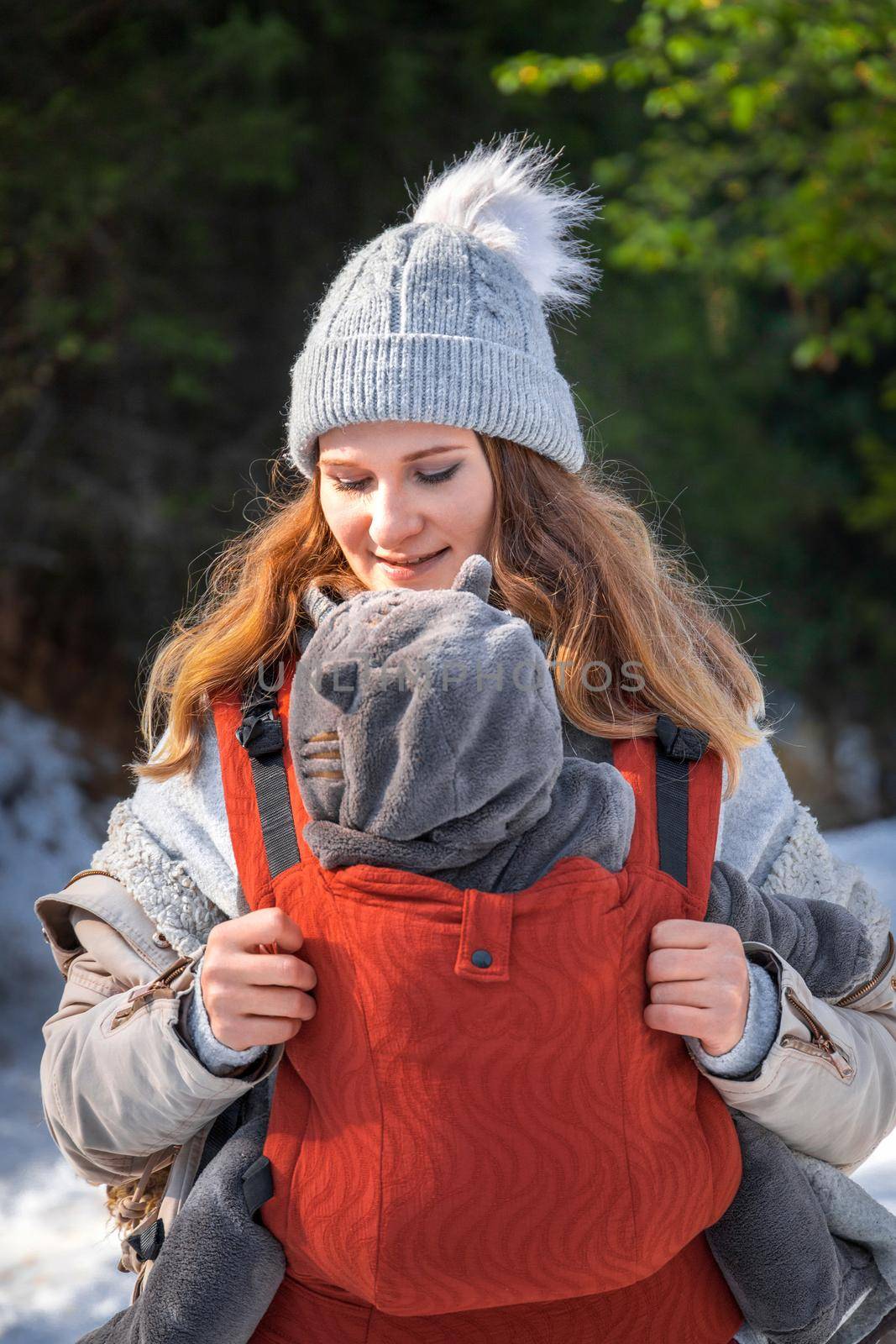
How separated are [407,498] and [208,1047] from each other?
0.67 meters

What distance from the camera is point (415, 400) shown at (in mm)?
1503

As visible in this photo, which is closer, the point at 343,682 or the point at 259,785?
the point at 343,682

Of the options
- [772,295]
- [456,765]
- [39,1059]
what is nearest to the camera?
[456,765]

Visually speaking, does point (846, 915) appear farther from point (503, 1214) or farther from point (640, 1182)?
point (503, 1214)

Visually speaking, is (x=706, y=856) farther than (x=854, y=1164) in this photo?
No

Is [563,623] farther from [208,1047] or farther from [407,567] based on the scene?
[208,1047]

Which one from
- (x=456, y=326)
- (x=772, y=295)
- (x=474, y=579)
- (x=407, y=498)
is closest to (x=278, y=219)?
(x=772, y=295)

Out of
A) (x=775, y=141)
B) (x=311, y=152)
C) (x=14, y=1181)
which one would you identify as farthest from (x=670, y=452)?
(x=14, y=1181)

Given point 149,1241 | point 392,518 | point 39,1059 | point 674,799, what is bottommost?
point 39,1059

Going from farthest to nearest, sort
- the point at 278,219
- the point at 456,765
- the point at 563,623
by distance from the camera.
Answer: the point at 278,219, the point at 563,623, the point at 456,765

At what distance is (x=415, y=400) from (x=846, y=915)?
778 mm

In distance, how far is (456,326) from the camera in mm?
1549

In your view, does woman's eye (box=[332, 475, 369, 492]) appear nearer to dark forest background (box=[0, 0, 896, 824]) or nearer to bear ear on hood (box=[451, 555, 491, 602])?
bear ear on hood (box=[451, 555, 491, 602])

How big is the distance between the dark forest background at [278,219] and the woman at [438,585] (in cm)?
213
